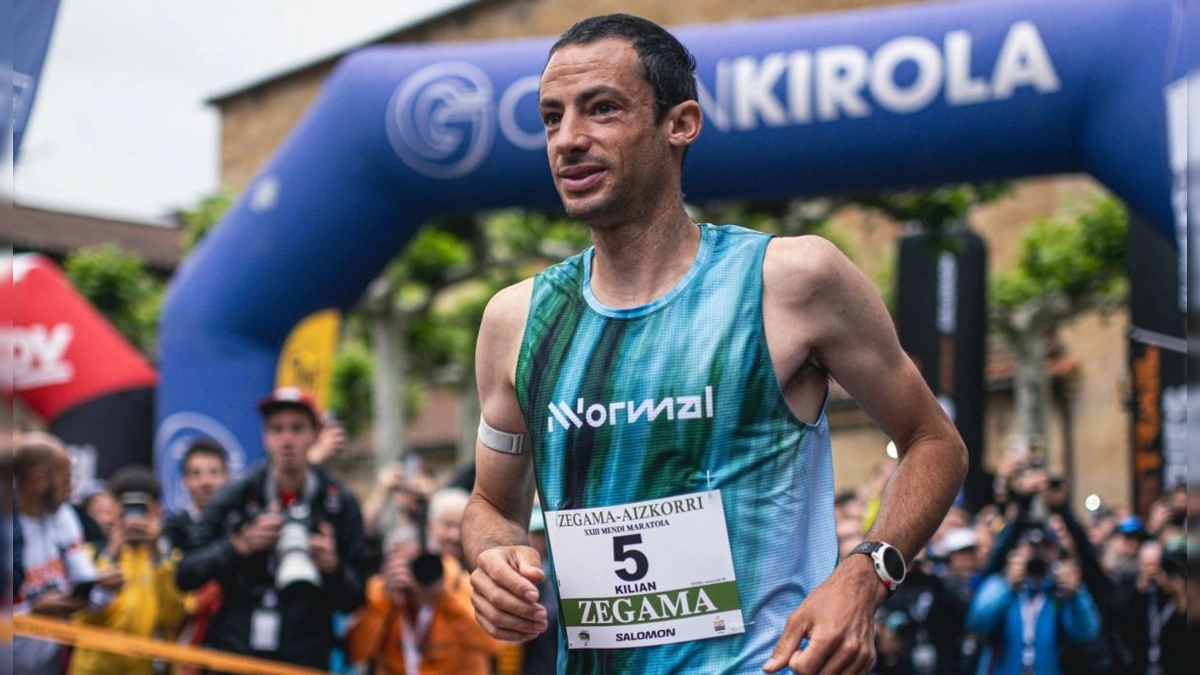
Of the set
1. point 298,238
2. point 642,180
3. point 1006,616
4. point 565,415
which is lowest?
point 1006,616

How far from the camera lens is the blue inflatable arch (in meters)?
7.43

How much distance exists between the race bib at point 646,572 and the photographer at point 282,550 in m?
3.62

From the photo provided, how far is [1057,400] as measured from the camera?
28.0 metres

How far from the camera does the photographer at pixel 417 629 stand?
664 centimetres

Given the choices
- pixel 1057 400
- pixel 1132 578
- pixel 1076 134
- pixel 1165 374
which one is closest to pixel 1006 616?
pixel 1132 578

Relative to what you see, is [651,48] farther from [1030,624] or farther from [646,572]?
[1030,624]

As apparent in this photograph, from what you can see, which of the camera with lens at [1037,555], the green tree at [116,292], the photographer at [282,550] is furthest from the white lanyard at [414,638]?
the green tree at [116,292]

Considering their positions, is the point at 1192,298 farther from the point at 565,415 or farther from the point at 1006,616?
the point at 1006,616

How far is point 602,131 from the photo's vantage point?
259 centimetres

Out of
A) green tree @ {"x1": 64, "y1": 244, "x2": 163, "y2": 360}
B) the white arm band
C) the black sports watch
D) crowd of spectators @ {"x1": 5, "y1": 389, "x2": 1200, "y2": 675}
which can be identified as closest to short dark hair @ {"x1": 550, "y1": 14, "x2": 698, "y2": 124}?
the white arm band

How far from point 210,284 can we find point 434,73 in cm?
193

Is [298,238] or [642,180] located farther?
Answer: [298,238]

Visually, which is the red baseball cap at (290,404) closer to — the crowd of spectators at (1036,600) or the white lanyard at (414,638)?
the white lanyard at (414,638)

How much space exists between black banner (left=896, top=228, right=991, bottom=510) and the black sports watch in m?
7.20
